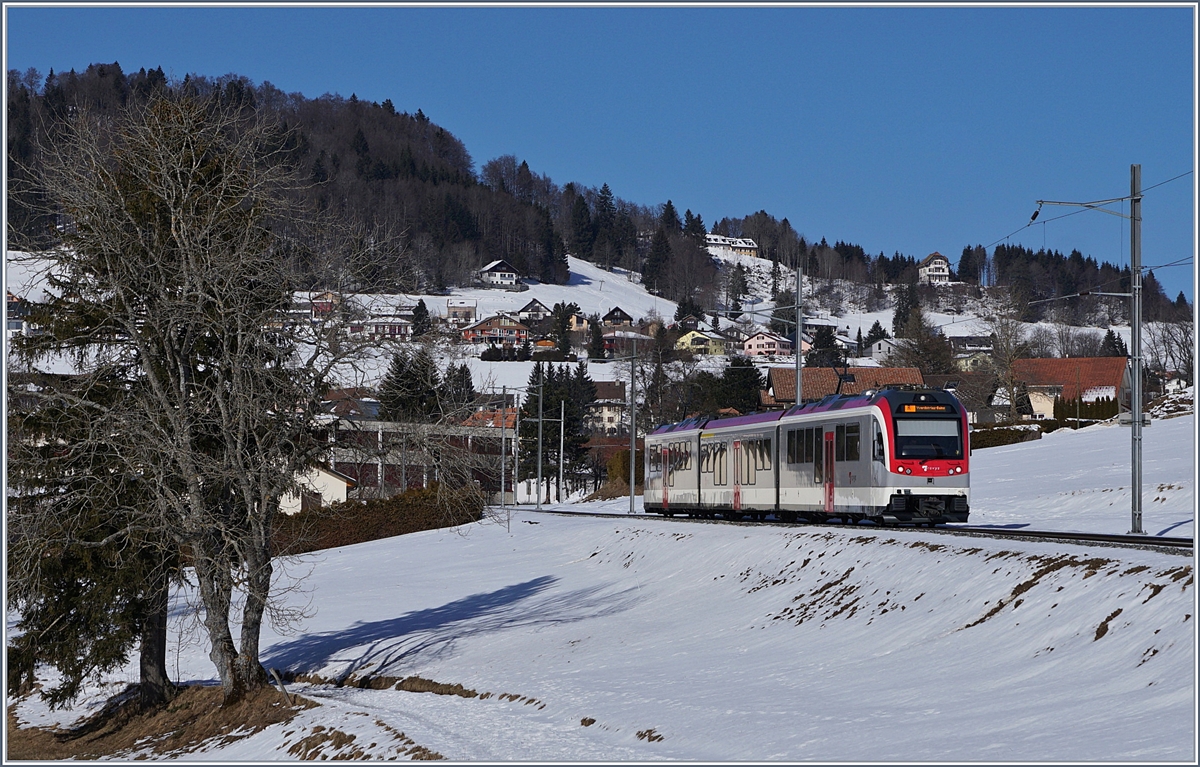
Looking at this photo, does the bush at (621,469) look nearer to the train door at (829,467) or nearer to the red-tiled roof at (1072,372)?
the train door at (829,467)

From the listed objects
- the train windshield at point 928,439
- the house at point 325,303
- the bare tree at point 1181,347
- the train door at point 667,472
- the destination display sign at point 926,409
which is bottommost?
the train door at point 667,472

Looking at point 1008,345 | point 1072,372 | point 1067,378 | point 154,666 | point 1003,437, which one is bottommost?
point 154,666

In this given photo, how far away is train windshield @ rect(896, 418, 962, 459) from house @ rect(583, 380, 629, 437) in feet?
371

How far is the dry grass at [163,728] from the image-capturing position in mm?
21375

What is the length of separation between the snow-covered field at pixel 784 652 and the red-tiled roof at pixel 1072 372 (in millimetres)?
98122

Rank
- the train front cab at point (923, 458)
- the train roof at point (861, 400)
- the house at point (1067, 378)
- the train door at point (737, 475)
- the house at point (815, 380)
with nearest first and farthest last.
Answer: the train front cab at point (923, 458) < the train roof at point (861, 400) < the train door at point (737, 475) < the house at point (815, 380) < the house at point (1067, 378)

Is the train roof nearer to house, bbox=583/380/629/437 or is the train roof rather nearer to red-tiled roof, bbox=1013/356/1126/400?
red-tiled roof, bbox=1013/356/1126/400

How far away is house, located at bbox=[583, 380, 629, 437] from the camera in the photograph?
482 ft

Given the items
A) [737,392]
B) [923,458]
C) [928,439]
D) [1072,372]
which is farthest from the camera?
[1072,372]

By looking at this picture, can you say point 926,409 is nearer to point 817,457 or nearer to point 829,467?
point 829,467

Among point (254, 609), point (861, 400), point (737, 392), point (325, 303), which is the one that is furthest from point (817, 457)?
point (737, 392)

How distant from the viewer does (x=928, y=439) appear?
28453 mm

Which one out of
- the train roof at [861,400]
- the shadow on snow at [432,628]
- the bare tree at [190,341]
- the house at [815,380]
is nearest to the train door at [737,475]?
the train roof at [861,400]

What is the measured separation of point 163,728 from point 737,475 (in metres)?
19.6
